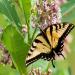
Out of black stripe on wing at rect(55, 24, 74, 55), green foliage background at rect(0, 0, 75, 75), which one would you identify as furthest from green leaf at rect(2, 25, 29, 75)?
black stripe on wing at rect(55, 24, 74, 55)

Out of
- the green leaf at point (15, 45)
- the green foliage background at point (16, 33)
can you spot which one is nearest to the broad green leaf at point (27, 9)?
the green foliage background at point (16, 33)

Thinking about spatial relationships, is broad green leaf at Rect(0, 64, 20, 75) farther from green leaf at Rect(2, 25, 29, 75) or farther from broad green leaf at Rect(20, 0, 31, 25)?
broad green leaf at Rect(20, 0, 31, 25)

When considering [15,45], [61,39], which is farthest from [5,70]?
[61,39]

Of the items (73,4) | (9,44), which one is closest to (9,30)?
(9,44)

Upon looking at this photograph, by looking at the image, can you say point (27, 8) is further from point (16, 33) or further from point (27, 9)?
point (16, 33)

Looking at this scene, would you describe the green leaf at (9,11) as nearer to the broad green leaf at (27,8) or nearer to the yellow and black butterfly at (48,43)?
the broad green leaf at (27,8)
